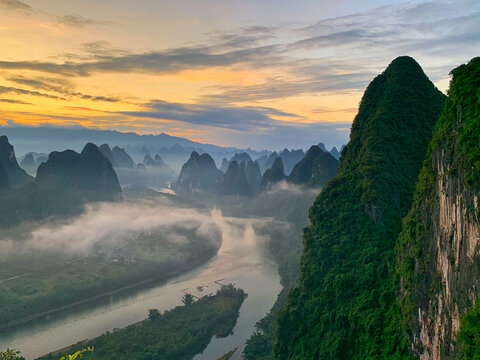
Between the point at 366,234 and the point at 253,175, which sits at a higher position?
the point at 253,175

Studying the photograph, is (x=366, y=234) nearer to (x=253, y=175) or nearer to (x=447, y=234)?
(x=447, y=234)

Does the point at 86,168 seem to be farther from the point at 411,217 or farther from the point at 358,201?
the point at 411,217

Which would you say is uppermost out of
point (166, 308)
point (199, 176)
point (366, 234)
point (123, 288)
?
point (199, 176)

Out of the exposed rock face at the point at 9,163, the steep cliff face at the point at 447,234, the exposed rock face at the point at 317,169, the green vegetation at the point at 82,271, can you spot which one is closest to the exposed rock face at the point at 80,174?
the exposed rock face at the point at 9,163

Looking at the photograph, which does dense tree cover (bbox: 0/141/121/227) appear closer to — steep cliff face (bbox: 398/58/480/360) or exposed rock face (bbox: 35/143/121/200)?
exposed rock face (bbox: 35/143/121/200)

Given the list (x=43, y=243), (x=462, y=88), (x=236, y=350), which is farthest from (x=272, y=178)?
(x=462, y=88)

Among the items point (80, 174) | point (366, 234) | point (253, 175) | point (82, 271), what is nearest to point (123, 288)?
point (82, 271)

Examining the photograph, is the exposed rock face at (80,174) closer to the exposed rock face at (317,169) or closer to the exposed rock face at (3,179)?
the exposed rock face at (3,179)
